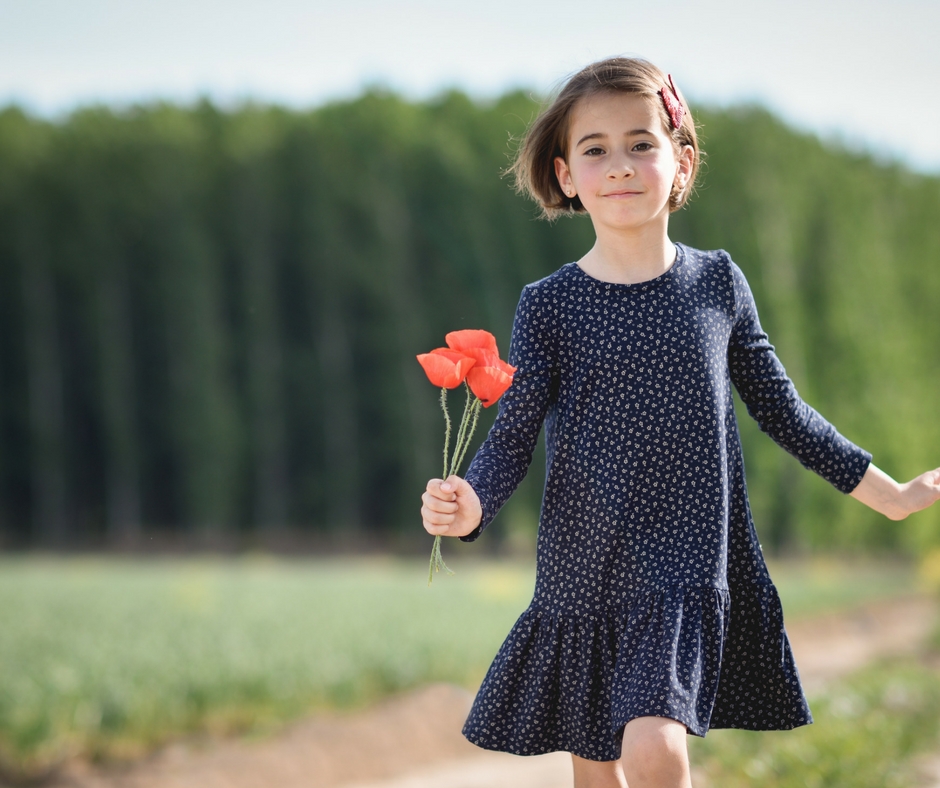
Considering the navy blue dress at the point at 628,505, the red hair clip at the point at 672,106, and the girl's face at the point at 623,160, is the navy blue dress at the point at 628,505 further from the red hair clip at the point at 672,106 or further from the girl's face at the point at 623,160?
the red hair clip at the point at 672,106

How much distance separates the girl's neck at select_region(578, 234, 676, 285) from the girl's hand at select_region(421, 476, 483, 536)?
1.78ft

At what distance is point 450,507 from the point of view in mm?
1849

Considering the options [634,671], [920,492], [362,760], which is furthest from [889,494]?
[362,760]

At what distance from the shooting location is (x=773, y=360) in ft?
7.19

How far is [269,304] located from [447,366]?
56.9ft

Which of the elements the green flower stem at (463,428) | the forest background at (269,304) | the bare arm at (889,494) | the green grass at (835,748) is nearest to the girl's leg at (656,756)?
the green flower stem at (463,428)

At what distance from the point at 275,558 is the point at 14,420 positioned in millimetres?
5457

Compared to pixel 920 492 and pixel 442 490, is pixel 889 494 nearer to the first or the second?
pixel 920 492

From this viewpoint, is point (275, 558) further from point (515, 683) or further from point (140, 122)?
point (515, 683)

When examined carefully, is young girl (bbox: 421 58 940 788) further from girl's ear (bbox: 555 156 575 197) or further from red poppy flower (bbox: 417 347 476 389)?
red poppy flower (bbox: 417 347 476 389)

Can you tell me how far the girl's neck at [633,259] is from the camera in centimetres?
211

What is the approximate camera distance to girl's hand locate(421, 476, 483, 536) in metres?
1.84

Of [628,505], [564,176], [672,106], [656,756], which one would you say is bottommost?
[656,756]

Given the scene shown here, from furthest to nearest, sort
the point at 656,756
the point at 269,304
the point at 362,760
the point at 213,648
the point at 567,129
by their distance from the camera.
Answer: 1. the point at 269,304
2. the point at 213,648
3. the point at 362,760
4. the point at 567,129
5. the point at 656,756
